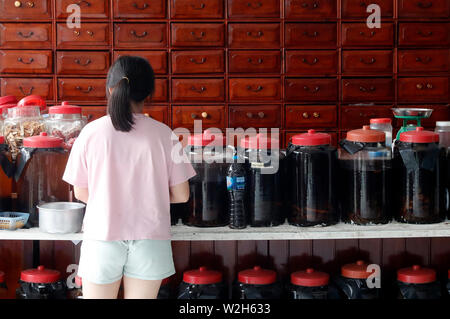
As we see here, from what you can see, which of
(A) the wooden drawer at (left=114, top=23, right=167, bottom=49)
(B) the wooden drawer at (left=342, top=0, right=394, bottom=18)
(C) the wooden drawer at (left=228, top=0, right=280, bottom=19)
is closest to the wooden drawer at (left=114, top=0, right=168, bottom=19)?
(A) the wooden drawer at (left=114, top=23, right=167, bottom=49)

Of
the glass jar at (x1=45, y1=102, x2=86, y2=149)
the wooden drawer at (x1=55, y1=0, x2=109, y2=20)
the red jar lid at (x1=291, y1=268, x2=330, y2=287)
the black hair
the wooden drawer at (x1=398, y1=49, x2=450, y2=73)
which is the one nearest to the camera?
the black hair

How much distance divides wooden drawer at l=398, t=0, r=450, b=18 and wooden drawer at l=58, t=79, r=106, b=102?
185 cm

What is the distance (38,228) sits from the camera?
1.78 m

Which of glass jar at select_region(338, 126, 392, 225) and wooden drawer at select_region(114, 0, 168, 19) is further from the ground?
wooden drawer at select_region(114, 0, 168, 19)

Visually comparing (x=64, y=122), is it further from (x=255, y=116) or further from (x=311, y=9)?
(x=311, y=9)

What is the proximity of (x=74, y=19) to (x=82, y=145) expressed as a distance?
2.22 m

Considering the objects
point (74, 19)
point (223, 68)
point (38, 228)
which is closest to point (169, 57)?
point (223, 68)

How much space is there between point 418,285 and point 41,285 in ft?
3.76

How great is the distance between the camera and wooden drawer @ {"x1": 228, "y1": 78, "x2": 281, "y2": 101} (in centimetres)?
364

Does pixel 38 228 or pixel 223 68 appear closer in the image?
pixel 38 228

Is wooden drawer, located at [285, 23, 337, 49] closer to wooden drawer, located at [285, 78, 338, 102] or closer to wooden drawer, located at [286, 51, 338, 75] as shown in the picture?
wooden drawer, located at [286, 51, 338, 75]

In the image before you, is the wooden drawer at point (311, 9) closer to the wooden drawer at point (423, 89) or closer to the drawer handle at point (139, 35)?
the wooden drawer at point (423, 89)

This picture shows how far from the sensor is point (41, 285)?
1.83 metres
